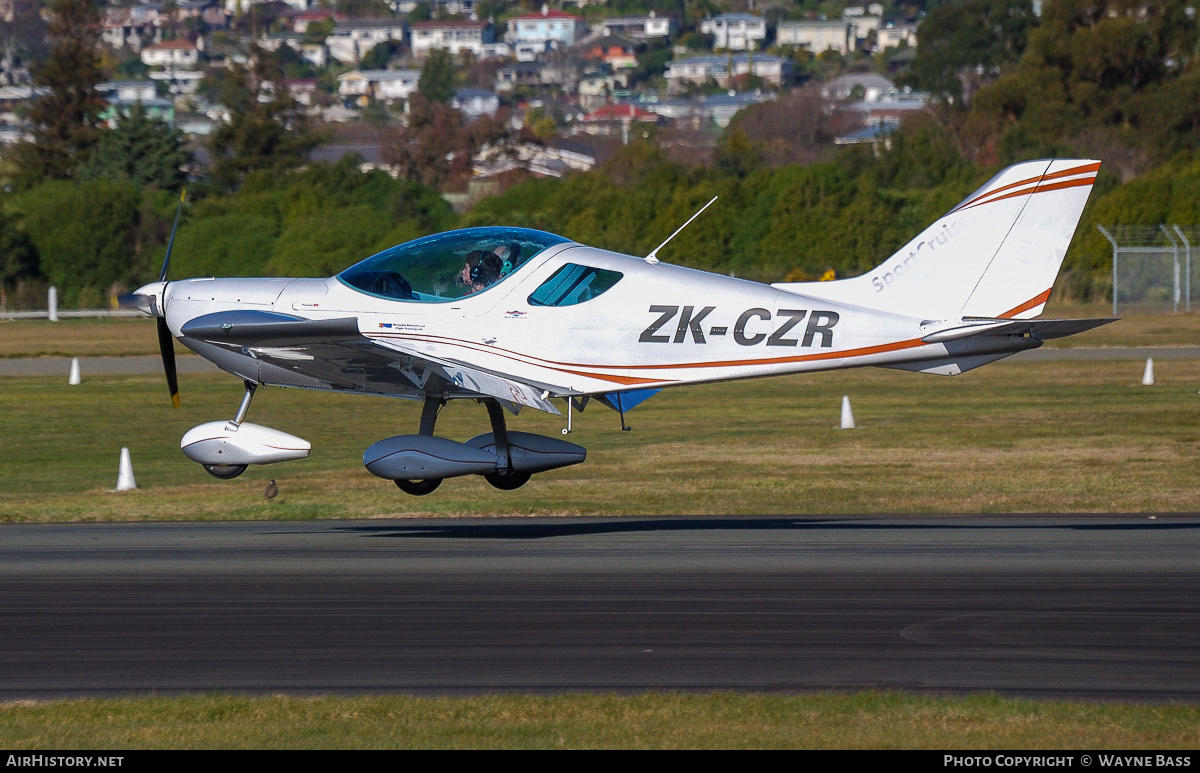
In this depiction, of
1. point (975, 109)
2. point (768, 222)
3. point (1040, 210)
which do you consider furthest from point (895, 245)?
point (1040, 210)

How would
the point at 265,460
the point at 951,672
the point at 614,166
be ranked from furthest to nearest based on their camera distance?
the point at 614,166
the point at 265,460
the point at 951,672

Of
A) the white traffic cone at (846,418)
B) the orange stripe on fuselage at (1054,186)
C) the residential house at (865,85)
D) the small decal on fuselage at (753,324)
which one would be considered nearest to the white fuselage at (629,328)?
the small decal on fuselage at (753,324)

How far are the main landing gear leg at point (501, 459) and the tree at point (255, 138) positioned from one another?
4974cm

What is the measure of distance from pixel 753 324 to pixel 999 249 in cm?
234

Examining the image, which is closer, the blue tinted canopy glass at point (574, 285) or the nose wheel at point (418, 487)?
the blue tinted canopy glass at point (574, 285)

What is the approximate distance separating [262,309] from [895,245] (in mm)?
38933

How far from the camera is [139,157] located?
204ft

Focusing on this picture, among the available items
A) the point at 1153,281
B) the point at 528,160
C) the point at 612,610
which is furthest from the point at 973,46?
the point at 612,610

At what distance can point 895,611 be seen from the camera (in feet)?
36.6

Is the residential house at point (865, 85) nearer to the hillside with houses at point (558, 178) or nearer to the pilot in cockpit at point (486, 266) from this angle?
the hillside with houses at point (558, 178)

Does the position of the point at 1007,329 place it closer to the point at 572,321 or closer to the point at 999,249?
the point at 999,249

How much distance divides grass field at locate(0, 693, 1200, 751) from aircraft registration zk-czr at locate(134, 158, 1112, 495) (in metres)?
5.15

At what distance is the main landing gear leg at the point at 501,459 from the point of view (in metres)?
14.6

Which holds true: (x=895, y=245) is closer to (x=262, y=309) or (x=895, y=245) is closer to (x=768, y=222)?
(x=768, y=222)
